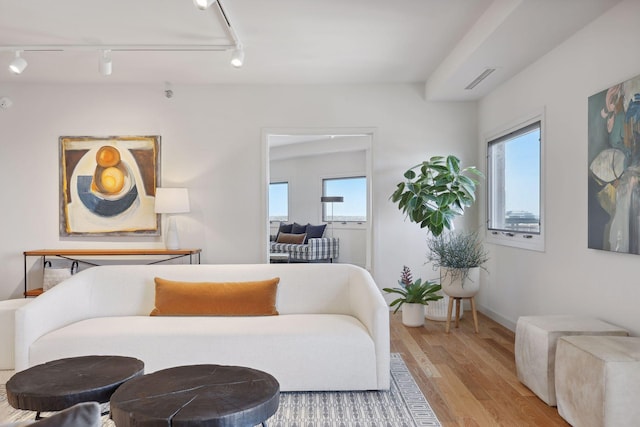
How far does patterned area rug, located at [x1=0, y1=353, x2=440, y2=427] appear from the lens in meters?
2.63

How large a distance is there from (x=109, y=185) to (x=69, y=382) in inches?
147

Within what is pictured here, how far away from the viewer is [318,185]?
34.2 feet

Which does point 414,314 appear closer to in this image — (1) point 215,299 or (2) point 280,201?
(1) point 215,299

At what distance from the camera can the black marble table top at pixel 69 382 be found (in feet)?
6.31

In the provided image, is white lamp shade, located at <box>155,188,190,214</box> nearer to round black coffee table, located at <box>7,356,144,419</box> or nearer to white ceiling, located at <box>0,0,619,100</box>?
white ceiling, located at <box>0,0,619,100</box>

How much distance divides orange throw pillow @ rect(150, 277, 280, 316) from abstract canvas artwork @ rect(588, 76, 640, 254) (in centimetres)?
220

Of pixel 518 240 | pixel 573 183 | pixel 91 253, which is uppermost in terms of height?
pixel 573 183

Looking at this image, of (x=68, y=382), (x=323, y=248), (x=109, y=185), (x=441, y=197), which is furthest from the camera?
(x=323, y=248)

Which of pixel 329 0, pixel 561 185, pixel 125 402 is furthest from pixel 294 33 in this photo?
pixel 125 402

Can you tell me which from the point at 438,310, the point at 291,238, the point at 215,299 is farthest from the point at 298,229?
the point at 215,299

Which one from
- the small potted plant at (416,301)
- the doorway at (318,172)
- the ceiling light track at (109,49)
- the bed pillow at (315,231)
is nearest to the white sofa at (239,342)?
the small potted plant at (416,301)

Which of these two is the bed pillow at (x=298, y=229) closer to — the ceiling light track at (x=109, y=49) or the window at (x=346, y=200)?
the window at (x=346, y=200)

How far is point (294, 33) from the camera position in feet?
13.0

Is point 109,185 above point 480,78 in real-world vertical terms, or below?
below
